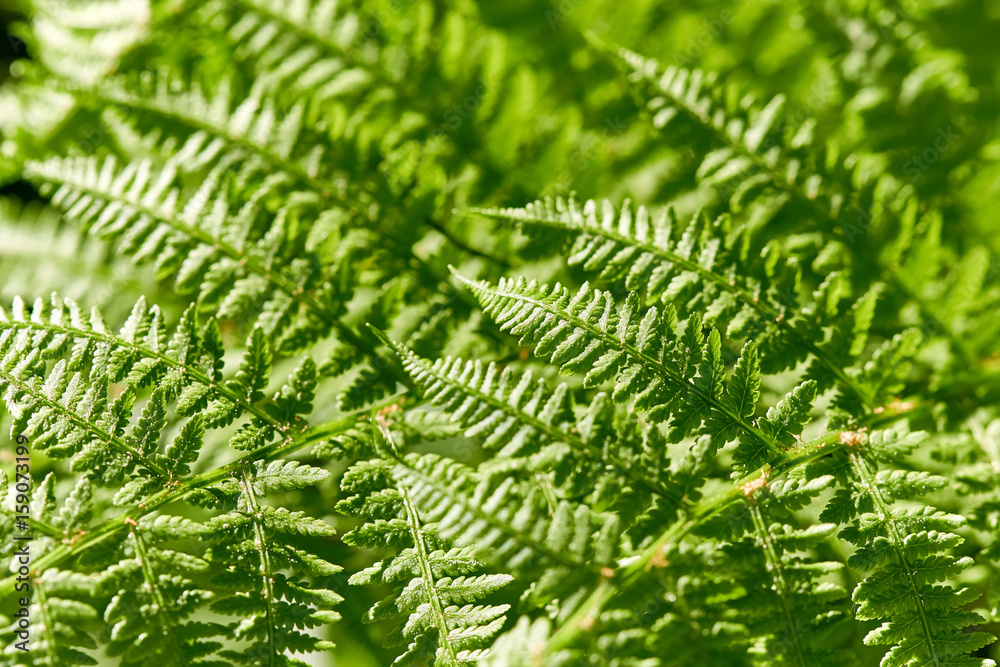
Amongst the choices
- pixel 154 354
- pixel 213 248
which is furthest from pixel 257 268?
pixel 154 354

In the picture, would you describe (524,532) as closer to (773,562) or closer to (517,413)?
(517,413)

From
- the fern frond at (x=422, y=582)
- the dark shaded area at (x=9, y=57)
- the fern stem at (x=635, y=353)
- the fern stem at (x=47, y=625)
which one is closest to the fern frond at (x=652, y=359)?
the fern stem at (x=635, y=353)

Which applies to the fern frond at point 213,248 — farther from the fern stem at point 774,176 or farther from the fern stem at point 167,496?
the fern stem at point 774,176

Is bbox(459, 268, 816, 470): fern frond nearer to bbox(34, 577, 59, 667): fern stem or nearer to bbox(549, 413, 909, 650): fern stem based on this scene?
bbox(549, 413, 909, 650): fern stem

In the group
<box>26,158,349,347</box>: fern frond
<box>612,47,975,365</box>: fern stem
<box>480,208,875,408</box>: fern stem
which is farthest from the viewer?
<box>612,47,975,365</box>: fern stem

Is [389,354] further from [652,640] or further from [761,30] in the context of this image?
[761,30]

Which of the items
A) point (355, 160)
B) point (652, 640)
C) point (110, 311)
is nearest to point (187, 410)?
point (355, 160)

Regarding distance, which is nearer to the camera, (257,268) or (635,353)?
(635,353)

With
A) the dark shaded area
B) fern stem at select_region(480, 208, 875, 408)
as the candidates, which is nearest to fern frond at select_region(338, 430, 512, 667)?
fern stem at select_region(480, 208, 875, 408)
